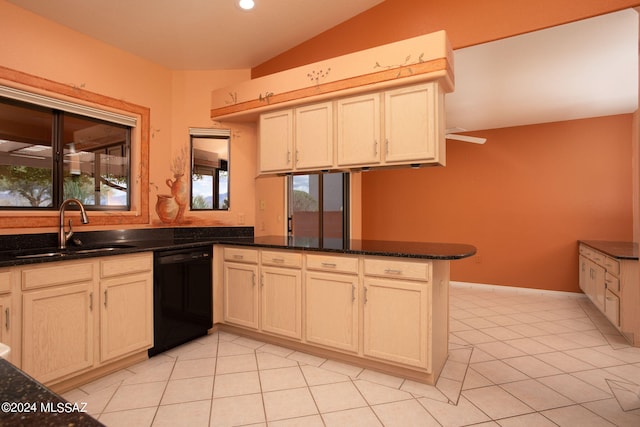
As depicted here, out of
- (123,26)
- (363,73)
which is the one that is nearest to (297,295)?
(363,73)

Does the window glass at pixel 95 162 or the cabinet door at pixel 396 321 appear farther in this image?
the window glass at pixel 95 162

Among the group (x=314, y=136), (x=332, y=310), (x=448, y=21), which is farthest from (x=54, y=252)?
(x=448, y=21)

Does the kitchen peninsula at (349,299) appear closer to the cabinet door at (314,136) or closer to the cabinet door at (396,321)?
the cabinet door at (396,321)

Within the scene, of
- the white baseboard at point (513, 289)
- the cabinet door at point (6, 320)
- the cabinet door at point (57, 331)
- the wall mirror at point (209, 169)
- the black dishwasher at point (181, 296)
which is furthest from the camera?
the white baseboard at point (513, 289)

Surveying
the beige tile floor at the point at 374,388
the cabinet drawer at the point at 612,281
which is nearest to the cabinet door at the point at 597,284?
the cabinet drawer at the point at 612,281

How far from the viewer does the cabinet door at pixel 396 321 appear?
226 centimetres

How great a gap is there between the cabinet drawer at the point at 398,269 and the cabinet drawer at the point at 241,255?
1.12 meters

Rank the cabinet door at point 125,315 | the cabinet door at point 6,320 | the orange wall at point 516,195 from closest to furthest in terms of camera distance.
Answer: the cabinet door at point 6,320 < the cabinet door at point 125,315 < the orange wall at point 516,195

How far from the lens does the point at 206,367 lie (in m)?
2.55

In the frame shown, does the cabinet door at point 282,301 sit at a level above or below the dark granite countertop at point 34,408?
below

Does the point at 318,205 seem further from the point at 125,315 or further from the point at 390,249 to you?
the point at 125,315

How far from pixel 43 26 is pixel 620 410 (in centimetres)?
494

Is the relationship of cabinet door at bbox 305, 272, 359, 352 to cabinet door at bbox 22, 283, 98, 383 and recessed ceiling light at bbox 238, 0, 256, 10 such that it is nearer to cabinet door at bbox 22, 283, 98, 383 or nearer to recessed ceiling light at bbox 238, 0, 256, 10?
cabinet door at bbox 22, 283, 98, 383

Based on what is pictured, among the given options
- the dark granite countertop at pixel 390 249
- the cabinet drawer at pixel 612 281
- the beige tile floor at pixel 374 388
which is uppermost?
the dark granite countertop at pixel 390 249
